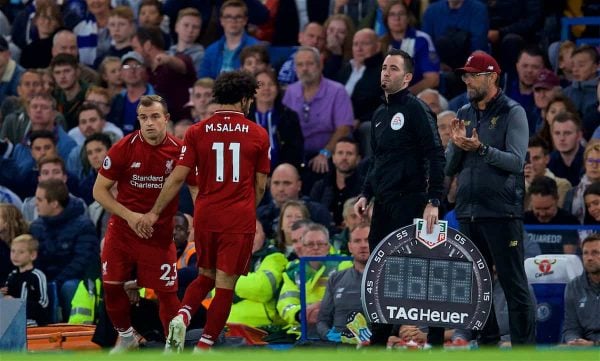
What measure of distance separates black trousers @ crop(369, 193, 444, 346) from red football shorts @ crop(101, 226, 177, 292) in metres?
1.66

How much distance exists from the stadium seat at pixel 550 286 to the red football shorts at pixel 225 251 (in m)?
2.97

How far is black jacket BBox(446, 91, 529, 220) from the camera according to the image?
41.0ft

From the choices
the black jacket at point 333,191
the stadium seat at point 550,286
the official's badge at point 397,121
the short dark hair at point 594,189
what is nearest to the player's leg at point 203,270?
the official's badge at point 397,121

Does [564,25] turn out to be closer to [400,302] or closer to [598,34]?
[598,34]

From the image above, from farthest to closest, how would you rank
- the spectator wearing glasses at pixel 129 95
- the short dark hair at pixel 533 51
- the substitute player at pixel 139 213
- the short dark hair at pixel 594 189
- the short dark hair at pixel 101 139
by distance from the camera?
the spectator wearing glasses at pixel 129 95 < the short dark hair at pixel 101 139 < the short dark hair at pixel 533 51 < the short dark hair at pixel 594 189 < the substitute player at pixel 139 213

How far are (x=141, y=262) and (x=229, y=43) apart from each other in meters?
6.53

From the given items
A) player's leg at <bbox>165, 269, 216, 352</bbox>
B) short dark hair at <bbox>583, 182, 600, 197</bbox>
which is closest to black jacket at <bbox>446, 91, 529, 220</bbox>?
player's leg at <bbox>165, 269, 216, 352</bbox>

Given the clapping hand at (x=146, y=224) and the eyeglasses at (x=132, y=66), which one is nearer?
the clapping hand at (x=146, y=224)

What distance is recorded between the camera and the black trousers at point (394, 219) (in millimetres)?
12773

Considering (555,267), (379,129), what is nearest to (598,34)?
(555,267)

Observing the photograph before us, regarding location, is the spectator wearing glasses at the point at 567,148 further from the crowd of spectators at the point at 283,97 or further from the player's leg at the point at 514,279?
the player's leg at the point at 514,279

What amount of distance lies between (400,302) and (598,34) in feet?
26.5

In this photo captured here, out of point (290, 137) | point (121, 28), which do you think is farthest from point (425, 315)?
point (121, 28)

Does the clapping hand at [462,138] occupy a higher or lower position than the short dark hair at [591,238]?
higher
